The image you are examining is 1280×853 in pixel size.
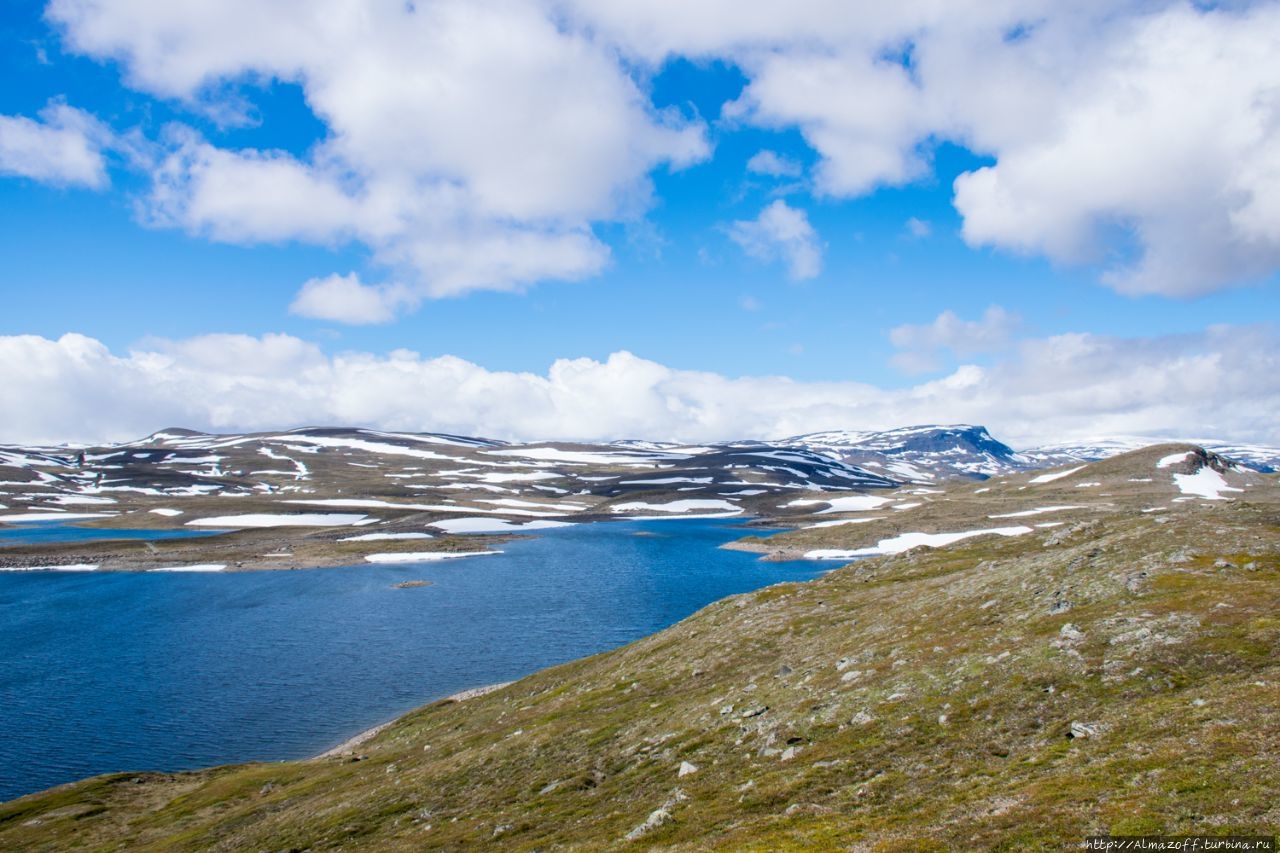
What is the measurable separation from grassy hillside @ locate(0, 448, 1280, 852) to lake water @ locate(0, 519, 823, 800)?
38.0 ft

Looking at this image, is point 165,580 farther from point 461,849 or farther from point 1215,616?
point 1215,616

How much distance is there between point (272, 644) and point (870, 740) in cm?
8380

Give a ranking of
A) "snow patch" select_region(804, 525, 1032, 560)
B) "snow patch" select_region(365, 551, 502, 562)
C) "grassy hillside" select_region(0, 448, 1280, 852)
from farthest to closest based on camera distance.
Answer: "snow patch" select_region(365, 551, 502, 562) < "snow patch" select_region(804, 525, 1032, 560) < "grassy hillside" select_region(0, 448, 1280, 852)

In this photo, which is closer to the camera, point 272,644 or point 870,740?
point 870,740

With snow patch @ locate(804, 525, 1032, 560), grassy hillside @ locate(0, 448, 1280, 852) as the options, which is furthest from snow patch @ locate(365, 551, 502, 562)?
grassy hillside @ locate(0, 448, 1280, 852)

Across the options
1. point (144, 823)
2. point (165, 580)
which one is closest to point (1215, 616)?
point (144, 823)

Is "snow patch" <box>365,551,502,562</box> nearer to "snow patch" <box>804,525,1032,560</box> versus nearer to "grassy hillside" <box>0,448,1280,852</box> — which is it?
"snow patch" <box>804,525,1032,560</box>

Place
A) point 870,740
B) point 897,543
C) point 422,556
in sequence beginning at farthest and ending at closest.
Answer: point 422,556, point 897,543, point 870,740

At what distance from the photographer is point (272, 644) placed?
87.3m

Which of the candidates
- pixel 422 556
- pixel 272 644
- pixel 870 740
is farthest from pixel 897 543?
pixel 870 740

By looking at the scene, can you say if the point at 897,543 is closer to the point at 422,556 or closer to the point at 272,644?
the point at 422,556

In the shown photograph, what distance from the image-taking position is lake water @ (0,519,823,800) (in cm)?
5853

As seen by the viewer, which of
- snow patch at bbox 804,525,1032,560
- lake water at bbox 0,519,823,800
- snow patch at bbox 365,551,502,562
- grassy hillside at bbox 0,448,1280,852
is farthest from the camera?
snow patch at bbox 365,551,502,562

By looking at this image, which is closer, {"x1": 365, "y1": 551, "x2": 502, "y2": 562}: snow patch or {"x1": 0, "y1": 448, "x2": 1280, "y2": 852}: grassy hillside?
{"x1": 0, "y1": 448, "x2": 1280, "y2": 852}: grassy hillside
